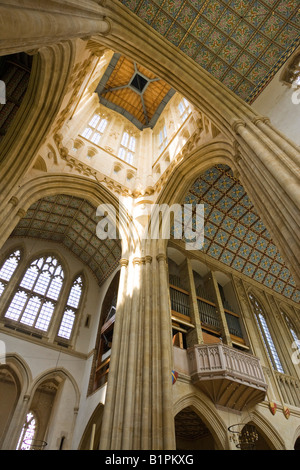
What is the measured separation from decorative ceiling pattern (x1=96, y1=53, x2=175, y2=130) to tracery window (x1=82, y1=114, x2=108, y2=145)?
173 cm

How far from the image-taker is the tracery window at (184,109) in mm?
14337

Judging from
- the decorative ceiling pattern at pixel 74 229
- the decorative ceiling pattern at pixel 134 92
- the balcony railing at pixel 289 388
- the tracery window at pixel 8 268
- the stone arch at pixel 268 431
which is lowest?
the stone arch at pixel 268 431

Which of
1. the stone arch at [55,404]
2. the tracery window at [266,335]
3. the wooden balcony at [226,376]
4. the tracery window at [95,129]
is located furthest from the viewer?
the tracery window at [95,129]

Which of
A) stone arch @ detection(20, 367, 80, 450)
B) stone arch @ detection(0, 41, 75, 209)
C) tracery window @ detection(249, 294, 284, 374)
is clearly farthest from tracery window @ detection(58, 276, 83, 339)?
tracery window @ detection(249, 294, 284, 374)

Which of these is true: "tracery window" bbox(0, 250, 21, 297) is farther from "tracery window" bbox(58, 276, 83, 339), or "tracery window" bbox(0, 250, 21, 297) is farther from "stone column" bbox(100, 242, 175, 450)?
"stone column" bbox(100, 242, 175, 450)

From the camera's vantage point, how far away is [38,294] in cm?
1416

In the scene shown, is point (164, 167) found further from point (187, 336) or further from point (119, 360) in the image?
point (119, 360)

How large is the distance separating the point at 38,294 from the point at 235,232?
32.6ft

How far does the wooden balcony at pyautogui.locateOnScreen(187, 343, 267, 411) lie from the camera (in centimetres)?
948

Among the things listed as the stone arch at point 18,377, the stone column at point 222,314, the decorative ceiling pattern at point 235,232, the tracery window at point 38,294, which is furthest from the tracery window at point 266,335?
the stone arch at point 18,377

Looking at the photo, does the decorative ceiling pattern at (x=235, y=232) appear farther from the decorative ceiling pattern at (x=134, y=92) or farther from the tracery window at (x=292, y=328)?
the decorative ceiling pattern at (x=134, y=92)

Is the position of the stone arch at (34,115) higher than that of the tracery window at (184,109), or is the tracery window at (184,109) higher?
the tracery window at (184,109)

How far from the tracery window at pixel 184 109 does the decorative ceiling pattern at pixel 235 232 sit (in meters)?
3.63
